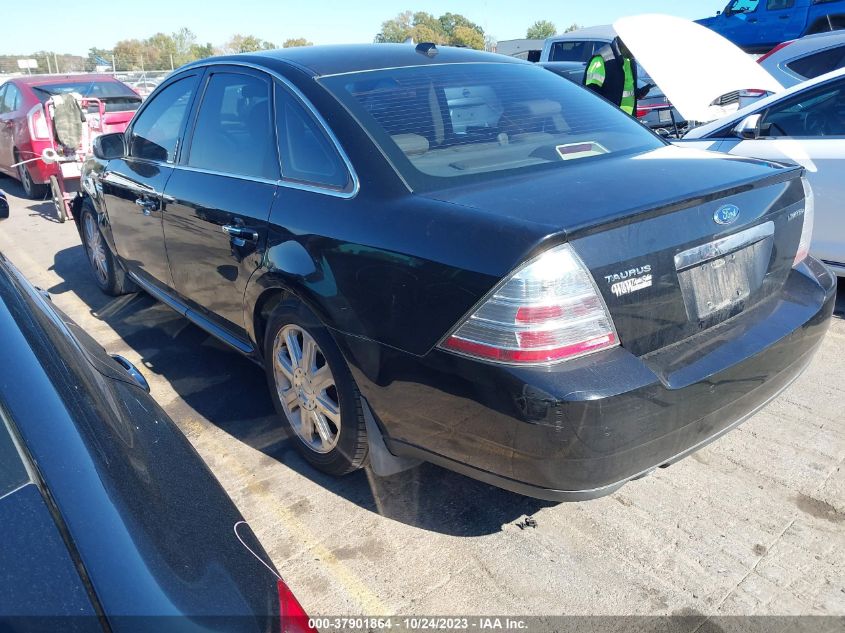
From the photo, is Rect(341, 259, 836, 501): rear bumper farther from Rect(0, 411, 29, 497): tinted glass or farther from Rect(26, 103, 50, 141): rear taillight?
Rect(26, 103, 50, 141): rear taillight

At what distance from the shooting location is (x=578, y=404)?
1.97 metres

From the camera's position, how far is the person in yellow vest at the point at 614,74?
6461 mm

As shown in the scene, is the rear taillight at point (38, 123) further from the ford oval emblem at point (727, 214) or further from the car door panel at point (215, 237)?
the ford oval emblem at point (727, 214)

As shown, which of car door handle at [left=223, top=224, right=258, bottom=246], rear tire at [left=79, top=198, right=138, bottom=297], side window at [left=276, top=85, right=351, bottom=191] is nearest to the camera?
side window at [left=276, top=85, right=351, bottom=191]

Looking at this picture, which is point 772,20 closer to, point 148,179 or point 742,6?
point 742,6

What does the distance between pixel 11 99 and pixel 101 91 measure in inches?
55.5

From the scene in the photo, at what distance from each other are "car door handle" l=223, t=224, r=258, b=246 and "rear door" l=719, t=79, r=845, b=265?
10.9ft

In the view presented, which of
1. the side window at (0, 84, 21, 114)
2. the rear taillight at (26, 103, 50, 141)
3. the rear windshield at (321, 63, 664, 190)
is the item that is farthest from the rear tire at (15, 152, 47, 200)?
the rear windshield at (321, 63, 664, 190)

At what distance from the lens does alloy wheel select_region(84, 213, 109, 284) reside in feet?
17.5

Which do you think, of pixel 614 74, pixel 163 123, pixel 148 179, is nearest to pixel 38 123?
pixel 163 123

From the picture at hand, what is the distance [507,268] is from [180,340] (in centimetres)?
332

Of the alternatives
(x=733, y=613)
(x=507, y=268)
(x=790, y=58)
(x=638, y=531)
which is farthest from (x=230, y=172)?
(x=790, y=58)

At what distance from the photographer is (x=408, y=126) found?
275 centimetres

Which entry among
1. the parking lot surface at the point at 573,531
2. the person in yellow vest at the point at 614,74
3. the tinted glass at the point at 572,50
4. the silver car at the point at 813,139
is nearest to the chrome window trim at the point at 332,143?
the parking lot surface at the point at 573,531
